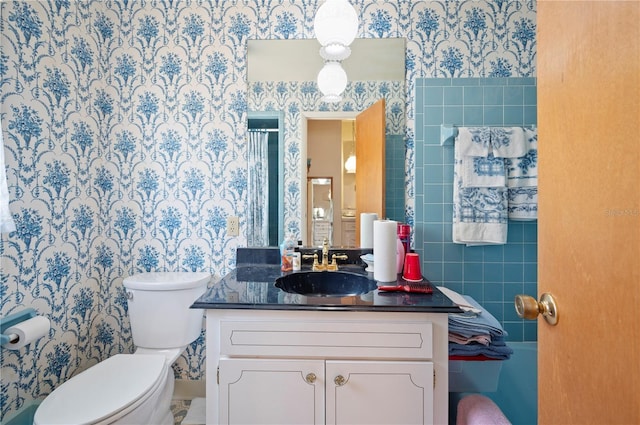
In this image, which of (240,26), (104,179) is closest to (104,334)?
(104,179)

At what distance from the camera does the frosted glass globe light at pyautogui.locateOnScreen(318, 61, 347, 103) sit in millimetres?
1537

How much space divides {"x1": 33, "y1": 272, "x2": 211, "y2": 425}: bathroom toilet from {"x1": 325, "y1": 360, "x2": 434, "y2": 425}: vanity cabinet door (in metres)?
0.72

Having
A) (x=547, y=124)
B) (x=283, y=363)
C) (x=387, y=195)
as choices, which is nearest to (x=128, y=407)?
(x=283, y=363)

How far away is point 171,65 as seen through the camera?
163 centimetres

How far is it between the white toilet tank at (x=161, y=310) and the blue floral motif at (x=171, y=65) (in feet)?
3.67

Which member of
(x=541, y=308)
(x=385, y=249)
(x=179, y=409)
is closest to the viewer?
(x=541, y=308)

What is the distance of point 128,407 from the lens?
1023mm

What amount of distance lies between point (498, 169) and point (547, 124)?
3.13ft

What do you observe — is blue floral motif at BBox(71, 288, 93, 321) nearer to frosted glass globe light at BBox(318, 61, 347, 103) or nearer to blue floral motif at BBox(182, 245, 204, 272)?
blue floral motif at BBox(182, 245, 204, 272)

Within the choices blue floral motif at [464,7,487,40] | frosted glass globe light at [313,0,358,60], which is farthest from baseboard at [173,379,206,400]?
blue floral motif at [464,7,487,40]

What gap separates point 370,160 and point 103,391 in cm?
153

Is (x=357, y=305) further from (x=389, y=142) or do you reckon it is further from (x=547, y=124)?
(x=389, y=142)

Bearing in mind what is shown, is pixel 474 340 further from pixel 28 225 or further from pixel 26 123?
pixel 26 123

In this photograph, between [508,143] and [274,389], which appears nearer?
[274,389]
